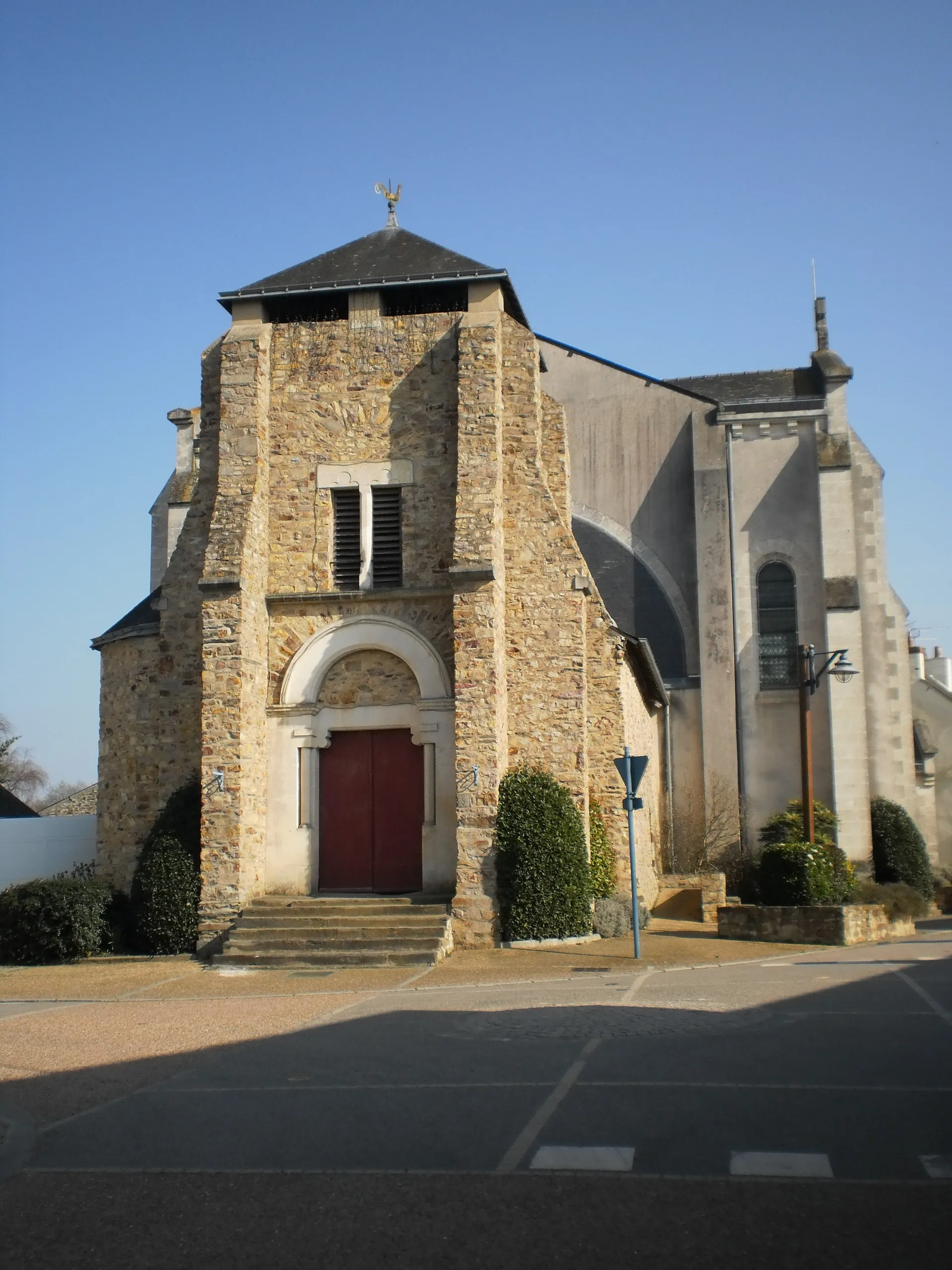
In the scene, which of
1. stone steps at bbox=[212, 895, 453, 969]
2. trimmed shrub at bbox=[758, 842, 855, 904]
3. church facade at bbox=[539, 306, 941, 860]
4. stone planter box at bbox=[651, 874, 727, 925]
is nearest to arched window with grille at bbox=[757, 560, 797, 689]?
church facade at bbox=[539, 306, 941, 860]

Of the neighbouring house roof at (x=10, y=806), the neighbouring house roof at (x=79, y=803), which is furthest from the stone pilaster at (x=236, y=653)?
the neighbouring house roof at (x=79, y=803)

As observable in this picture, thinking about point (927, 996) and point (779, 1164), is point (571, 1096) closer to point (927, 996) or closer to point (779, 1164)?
point (779, 1164)

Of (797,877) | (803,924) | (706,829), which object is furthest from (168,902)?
(706,829)

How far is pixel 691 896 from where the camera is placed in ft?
75.9

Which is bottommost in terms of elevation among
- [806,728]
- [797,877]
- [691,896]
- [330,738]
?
[691,896]

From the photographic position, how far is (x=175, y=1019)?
37.0 ft

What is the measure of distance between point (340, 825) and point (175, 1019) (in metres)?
6.93

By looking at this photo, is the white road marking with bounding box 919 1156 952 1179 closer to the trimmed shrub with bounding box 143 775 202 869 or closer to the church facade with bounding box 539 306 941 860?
the trimmed shrub with bounding box 143 775 202 869

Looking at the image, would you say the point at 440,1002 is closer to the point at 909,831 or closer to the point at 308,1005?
the point at 308,1005

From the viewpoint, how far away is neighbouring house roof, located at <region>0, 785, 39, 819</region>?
31812 millimetres

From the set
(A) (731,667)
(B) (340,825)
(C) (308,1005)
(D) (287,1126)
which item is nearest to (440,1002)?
(C) (308,1005)

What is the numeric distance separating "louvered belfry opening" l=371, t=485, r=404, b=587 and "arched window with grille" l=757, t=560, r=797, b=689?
39.6 feet

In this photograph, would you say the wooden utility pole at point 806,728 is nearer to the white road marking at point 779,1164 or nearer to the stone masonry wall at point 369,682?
the stone masonry wall at point 369,682

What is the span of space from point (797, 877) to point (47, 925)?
1037cm
